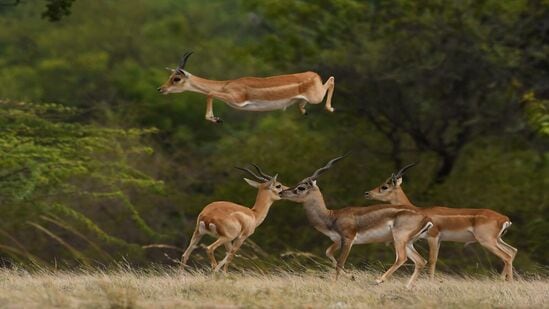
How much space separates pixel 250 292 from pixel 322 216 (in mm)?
3140

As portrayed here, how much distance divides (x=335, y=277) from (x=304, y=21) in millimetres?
14219

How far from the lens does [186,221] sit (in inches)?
1136

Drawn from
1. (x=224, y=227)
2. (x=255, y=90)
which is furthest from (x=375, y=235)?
(x=255, y=90)

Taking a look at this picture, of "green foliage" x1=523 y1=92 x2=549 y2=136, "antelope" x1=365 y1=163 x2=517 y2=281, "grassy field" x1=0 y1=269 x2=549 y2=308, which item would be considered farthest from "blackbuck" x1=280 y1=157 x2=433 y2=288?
"green foliage" x1=523 y1=92 x2=549 y2=136

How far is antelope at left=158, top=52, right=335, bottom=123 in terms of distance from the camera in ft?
36.8

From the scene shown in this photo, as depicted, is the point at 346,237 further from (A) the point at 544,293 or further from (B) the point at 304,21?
(B) the point at 304,21

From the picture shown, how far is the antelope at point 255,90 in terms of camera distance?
36.8 feet

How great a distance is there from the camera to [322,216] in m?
15.0

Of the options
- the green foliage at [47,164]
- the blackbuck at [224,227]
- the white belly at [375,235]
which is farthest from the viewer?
the green foliage at [47,164]

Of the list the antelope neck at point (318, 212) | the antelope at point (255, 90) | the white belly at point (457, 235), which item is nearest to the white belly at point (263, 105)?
the antelope at point (255, 90)

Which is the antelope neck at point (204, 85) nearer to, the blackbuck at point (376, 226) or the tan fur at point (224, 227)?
the blackbuck at point (376, 226)

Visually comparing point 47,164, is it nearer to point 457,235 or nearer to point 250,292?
point 457,235

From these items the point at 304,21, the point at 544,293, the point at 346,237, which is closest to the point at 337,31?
the point at 304,21

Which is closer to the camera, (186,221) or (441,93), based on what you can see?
(441,93)
